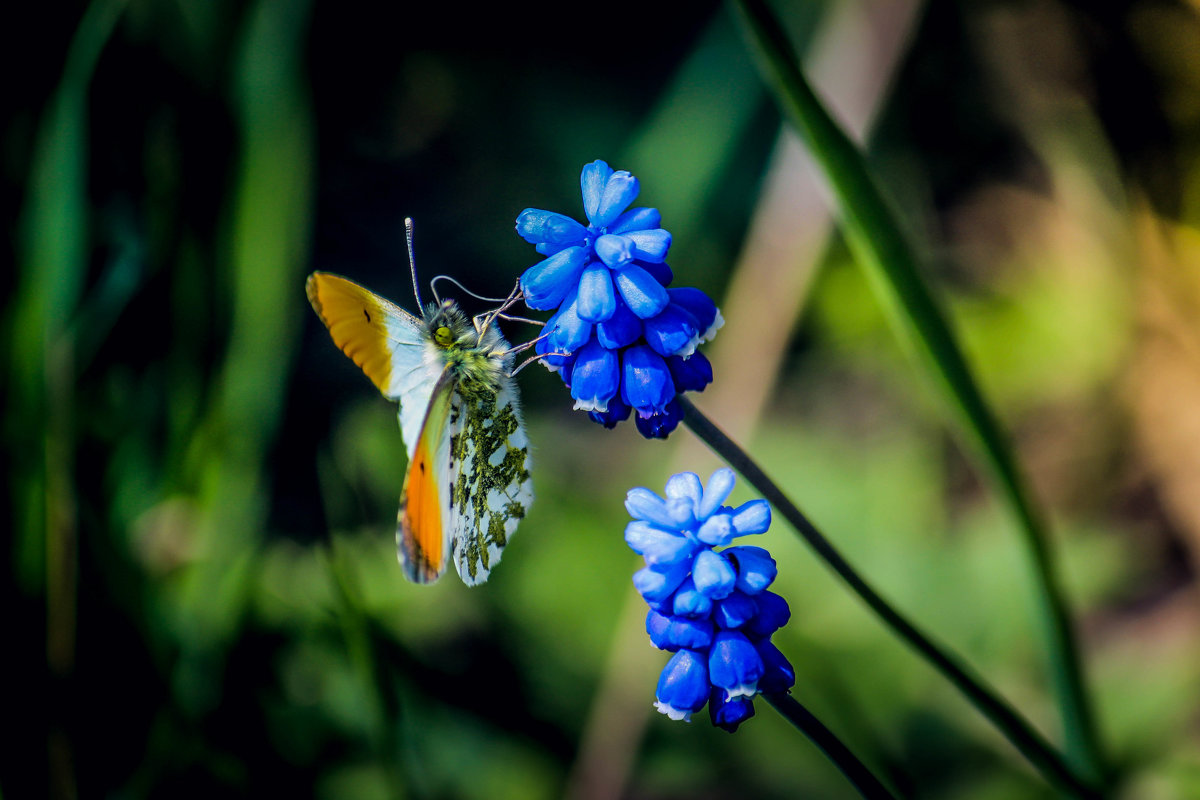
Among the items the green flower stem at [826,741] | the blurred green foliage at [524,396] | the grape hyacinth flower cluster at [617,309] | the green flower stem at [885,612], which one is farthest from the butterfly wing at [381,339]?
the green flower stem at [826,741]

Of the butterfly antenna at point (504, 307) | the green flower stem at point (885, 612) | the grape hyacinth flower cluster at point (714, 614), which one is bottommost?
the grape hyacinth flower cluster at point (714, 614)

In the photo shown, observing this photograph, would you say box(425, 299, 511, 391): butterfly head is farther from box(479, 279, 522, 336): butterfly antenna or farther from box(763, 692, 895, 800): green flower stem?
box(763, 692, 895, 800): green flower stem

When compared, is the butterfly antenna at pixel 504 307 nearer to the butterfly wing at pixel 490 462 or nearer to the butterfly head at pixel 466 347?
the butterfly head at pixel 466 347

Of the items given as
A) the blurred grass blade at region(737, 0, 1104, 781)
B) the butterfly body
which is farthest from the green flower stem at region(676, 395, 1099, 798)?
the butterfly body

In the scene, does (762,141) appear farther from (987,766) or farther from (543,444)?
(987,766)

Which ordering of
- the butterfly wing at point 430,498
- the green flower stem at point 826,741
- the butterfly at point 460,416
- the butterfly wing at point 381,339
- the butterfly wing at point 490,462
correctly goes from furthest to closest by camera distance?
the butterfly wing at point 490,462, the butterfly at point 460,416, the butterfly wing at point 381,339, the butterfly wing at point 430,498, the green flower stem at point 826,741

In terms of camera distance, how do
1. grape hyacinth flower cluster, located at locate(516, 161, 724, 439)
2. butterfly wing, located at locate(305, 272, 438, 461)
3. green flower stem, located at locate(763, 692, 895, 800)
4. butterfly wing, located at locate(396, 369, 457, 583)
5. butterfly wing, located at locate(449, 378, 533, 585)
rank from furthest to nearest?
butterfly wing, located at locate(449, 378, 533, 585), butterfly wing, located at locate(305, 272, 438, 461), butterfly wing, located at locate(396, 369, 457, 583), grape hyacinth flower cluster, located at locate(516, 161, 724, 439), green flower stem, located at locate(763, 692, 895, 800)

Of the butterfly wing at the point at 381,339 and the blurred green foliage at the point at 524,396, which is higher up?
the blurred green foliage at the point at 524,396

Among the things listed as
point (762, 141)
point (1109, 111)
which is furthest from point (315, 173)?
point (1109, 111)

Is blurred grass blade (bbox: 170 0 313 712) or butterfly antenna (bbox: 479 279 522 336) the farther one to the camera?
blurred grass blade (bbox: 170 0 313 712)
